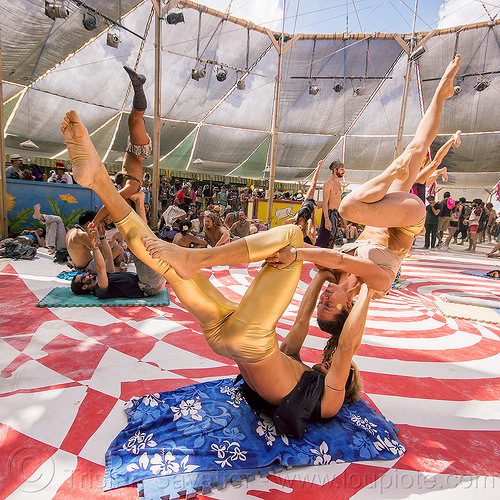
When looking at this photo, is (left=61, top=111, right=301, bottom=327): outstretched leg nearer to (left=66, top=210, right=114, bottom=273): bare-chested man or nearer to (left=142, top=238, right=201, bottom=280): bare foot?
(left=142, top=238, right=201, bottom=280): bare foot

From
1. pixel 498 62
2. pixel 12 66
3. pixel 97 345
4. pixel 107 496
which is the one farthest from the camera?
pixel 498 62

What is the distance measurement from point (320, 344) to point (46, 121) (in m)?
11.1

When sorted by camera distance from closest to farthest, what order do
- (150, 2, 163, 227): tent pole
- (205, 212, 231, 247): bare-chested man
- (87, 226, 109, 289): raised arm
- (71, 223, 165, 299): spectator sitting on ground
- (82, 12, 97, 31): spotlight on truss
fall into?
1. (87, 226, 109, 289): raised arm
2. (71, 223, 165, 299): spectator sitting on ground
3. (205, 212, 231, 247): bare-chested man
4. (150, 2, 163, 227): tent pole
5. (82, 12, 97, 31): spotlight on truss

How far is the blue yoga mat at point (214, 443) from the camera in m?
1.31

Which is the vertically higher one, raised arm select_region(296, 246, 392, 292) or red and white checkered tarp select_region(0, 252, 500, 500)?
raised arm select_region(296, 246, 392, 292)

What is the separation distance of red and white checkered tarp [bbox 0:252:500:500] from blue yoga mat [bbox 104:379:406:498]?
5 cm

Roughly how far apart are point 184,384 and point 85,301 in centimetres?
176

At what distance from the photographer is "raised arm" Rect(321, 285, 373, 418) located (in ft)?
4.76

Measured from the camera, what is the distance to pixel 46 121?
403 inches

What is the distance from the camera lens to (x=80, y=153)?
136 cm

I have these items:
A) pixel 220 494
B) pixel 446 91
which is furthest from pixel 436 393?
pixel 446 91

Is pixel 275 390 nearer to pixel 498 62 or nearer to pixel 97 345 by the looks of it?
pixel 97 345

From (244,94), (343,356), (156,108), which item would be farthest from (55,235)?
(244,94)

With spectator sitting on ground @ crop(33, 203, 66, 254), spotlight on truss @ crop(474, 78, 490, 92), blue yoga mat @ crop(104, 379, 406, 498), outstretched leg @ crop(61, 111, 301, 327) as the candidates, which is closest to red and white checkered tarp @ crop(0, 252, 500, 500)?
blue yoga mat @ crop(104, 379, 406, 498)
